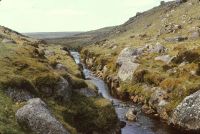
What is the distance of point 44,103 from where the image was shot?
40.5 meters

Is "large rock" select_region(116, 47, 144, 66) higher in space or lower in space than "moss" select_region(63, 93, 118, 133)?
higher

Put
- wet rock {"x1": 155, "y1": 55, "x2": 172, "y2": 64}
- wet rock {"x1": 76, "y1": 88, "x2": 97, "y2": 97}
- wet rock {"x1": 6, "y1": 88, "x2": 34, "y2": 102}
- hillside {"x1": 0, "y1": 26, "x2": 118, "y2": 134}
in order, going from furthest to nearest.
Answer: wet rock {"x1": 155, "y1": 55, "x2": 172, "y2": 64}, wet rock {"x1": 76, "y1": 88, "x2": 97, "y2": 97}, wet rock {"x1": 6, "y1": 88, "x2": 34, "y2": 102}, hillside {"x1": 0, "y1": 26, "x2": 118, "y2": 134}

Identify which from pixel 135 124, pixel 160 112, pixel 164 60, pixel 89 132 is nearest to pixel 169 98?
pixel 160 112

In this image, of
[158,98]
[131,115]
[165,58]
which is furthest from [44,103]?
[165,58]

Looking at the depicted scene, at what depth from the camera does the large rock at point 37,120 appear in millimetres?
38031

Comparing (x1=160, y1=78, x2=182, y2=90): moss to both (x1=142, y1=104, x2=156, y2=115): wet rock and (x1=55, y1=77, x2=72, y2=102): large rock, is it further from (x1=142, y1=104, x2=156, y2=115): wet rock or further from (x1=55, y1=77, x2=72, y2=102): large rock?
(x1=55, y1=77, x2=72, y2=102): large rock

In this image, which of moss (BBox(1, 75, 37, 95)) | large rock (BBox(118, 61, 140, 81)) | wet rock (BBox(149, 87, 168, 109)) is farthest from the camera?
large rock (BBox(118, 61, 140, 81))

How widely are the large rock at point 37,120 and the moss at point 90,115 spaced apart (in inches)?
281

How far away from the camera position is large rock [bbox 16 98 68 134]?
3803cm

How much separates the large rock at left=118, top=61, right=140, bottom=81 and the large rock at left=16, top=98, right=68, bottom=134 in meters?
44.3

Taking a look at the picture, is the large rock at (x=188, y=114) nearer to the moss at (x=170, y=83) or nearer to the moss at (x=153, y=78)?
the moss at (x=170, y=83)

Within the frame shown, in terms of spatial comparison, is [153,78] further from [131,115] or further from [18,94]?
[18,94]

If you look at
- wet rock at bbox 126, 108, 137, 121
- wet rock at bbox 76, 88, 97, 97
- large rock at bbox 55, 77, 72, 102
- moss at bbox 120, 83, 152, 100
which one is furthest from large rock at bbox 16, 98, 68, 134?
moss at bbox 120, 83, 152, 100

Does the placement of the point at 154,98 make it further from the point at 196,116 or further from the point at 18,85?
the point at 18,85
